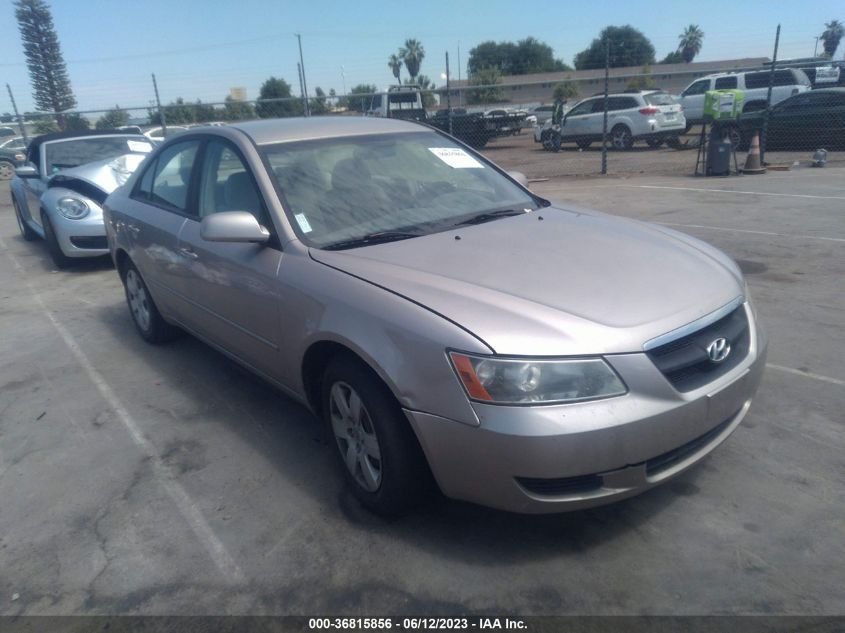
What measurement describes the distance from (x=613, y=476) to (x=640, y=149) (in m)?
19.5

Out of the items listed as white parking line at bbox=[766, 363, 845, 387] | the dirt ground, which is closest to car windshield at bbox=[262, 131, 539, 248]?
white parking line at bbox=[766, 363, 845, 387]

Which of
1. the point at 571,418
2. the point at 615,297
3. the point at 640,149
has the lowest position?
the point at 640,149

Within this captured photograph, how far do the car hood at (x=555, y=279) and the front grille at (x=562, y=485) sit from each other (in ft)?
1.50

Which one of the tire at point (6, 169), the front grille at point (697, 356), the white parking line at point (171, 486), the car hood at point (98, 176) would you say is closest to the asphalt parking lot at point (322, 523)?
the white parking line at point (171, 486)

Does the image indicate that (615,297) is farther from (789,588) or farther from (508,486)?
(789,588)

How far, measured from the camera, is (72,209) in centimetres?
777

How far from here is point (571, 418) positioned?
2266mm

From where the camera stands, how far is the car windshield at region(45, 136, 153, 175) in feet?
29.9

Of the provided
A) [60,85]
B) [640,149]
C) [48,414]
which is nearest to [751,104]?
[640,149]

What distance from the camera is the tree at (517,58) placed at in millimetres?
81000

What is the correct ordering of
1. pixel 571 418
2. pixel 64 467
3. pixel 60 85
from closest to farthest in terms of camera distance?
pixel 571 418 → pixel 64 467 → pixel 60 85

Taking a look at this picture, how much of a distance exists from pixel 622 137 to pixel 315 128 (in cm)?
1725

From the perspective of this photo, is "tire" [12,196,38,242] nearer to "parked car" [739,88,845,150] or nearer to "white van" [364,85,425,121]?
"white van" [364,85,425,121]

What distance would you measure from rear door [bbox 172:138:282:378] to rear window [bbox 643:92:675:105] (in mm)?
17261
